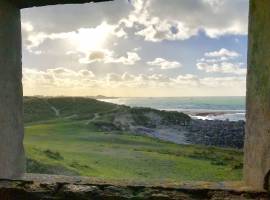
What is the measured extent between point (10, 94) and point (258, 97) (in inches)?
55.2

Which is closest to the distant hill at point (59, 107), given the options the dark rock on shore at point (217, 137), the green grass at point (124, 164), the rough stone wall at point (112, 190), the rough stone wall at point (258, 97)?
the dark rock on shore at point (217, 137)

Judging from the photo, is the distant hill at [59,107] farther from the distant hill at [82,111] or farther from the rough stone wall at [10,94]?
the rough stone wall at [10,94]

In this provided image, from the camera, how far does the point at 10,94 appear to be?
2508 millimetres

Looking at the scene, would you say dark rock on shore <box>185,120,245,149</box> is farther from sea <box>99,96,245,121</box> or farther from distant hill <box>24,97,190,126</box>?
sea <box>99,96,245,121</box>

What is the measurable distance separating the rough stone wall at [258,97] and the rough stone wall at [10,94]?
1.34m

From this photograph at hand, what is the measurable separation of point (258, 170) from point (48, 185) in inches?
43.3

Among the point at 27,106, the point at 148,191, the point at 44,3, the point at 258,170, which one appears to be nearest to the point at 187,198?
the point at 148,191

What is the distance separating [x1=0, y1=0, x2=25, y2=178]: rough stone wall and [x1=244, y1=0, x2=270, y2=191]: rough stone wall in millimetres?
1341

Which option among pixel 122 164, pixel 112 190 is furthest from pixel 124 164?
pixel 112 190

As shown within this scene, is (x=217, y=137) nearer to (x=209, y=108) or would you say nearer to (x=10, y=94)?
(x=10, y=94)

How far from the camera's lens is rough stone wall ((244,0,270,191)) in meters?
2.02

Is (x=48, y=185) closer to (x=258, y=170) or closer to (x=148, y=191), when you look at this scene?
(x=148, y=191)

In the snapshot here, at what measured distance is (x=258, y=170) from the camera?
6.84 ft

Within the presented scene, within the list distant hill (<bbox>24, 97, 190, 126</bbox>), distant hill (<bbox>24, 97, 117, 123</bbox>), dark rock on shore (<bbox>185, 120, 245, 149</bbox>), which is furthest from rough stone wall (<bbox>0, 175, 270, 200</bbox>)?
distant hill (<bbox>24, 97, 117, 123</bbox>)
